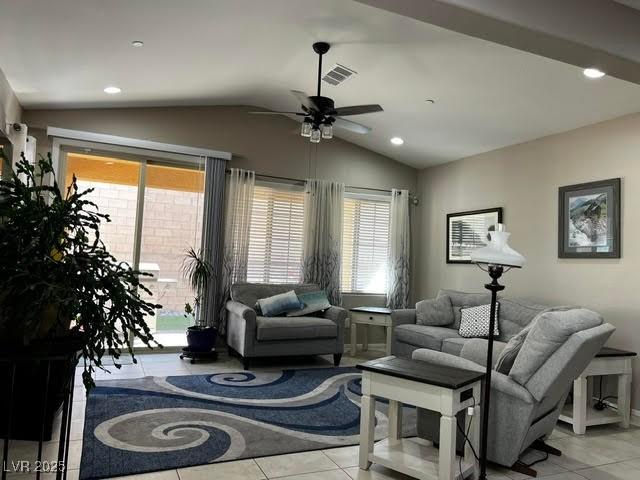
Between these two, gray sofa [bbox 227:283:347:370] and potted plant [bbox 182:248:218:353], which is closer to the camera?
gray sofa [bbox 227:283:347:370]

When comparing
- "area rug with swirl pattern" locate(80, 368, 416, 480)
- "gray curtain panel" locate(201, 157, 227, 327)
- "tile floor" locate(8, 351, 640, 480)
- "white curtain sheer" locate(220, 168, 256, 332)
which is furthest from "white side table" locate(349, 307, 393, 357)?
"tile floor" locate(8, 351, 640, 480)

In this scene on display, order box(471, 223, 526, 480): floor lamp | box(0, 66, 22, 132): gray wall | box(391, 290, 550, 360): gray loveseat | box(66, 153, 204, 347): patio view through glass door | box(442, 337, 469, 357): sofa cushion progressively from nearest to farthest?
box(471, 223, 526, 480): floor lamp, box(0, 66, 22, 132): gray wall, box(442, 337, 469, 357): sofa cushion, box(391, 290, 550, 360): gray loveseat, box(66, 153, 204, 347): patio view through glass door

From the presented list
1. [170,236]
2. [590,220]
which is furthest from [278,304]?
[590,220]

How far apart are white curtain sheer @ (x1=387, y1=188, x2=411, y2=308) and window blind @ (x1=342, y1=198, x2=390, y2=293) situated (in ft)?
0.47

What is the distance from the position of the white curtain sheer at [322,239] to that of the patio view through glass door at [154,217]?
4.55 ft

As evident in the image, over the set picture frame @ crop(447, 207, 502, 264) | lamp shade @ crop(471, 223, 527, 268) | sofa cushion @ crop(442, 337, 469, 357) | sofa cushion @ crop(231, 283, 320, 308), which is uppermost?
picture frame @ crop(447, 207, 502, 264)

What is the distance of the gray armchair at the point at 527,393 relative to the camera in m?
2.53

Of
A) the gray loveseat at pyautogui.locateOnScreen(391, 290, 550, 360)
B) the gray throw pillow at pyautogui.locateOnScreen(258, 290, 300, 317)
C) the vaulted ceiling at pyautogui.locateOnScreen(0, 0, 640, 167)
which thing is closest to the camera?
the vaulted ceiling at pyautogui.locateOnScreen(0, 0, 640, 167)

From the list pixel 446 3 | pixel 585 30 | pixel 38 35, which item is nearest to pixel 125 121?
pixel 38 35

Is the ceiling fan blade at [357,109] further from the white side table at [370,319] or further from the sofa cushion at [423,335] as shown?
the white side table at [370,319]

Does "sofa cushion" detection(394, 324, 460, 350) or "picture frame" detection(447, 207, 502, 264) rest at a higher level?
"picture frame" detection(447, 207, 502, 264)

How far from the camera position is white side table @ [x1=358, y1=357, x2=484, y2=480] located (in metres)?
2.34

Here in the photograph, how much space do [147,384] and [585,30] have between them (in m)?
4.14

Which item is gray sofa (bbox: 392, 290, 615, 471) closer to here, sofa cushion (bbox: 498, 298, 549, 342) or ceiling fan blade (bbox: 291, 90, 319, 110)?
sofa cushion (bbox: 498, 298, 549, 342)
